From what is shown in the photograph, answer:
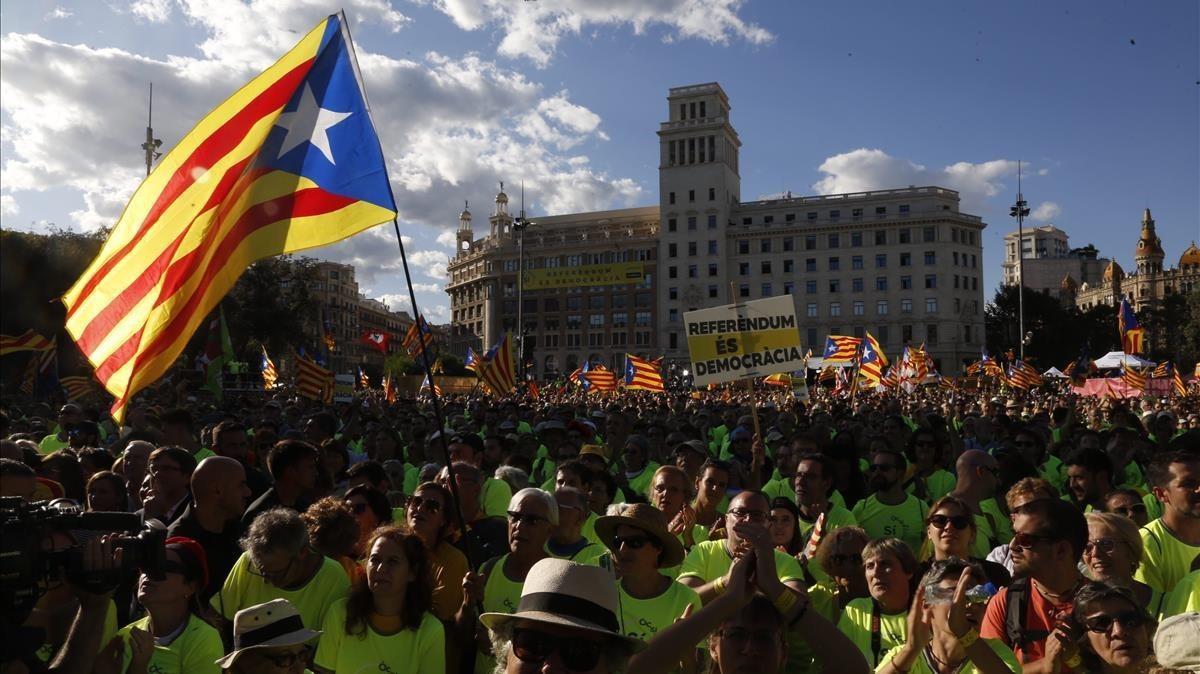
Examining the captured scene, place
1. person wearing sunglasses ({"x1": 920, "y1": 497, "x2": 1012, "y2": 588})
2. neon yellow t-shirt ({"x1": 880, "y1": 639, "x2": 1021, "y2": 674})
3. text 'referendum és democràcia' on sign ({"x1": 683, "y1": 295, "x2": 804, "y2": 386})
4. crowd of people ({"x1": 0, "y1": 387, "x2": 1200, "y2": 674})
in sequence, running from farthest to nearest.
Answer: text 'referendum és democràcia' on sign ({"x1": 683, "y1": 295, "x2": 804, "y2": 386}), person wearing sunglasses ({"x1": 920, "y1": 497, "x2": 1012, "y2": 588}), neon yellow t-shirt ({"x1": 880, "y1": 639, "x2": 1021, "y2": 674}), crowd of people ({"x1": 0, "y1": 387, "x2": 1200, "y2": 674})

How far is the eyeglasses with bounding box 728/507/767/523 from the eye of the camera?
426 centimetres

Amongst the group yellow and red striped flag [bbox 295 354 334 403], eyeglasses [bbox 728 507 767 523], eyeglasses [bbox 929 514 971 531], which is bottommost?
eyeglasses [bbox 929 514 971 531]

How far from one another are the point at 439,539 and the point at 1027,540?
263 centimetres

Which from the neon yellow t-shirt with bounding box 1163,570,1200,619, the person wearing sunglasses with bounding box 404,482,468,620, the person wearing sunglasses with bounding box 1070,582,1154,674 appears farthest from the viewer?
the person wearing sunglasses with bounding box 404,482,468,620

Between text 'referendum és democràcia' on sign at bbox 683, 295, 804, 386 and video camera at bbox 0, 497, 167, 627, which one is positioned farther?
text 'referendum és democràcia' on sign at bbox 683, 295, 804, 386

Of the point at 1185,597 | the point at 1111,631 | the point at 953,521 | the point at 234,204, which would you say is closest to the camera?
the point at 1111,631

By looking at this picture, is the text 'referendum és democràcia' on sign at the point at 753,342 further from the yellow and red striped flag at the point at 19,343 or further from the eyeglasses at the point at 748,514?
the yellow and red striped flag at the point at 19,343

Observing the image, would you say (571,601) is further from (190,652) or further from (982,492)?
(982,492)

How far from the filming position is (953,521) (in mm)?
4375

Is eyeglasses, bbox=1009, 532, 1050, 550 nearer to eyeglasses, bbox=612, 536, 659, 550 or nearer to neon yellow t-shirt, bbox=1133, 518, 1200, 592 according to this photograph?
neon yellow t-shirt, bbox=1133, 518, 1200, 592

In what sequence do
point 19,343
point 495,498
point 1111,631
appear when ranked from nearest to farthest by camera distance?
point 1111,631, point 495,498, point 19,343

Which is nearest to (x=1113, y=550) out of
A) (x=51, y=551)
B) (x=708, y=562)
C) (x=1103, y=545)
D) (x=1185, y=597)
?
(x=1103, y=545)

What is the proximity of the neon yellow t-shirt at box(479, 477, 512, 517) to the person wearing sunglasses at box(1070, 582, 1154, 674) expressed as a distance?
3520mm

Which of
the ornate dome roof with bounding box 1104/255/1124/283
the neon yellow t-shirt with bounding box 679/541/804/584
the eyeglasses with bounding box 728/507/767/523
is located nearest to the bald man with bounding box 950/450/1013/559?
the neon yellow t-shirt with bounding box 679/541/804/584
